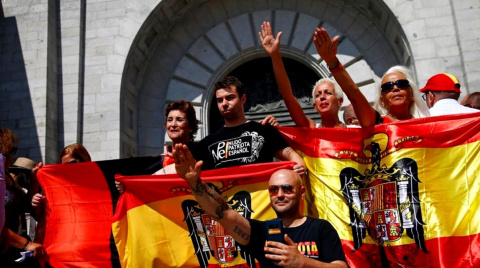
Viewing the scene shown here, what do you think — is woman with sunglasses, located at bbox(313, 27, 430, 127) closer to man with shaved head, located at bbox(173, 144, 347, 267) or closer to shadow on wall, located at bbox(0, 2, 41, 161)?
man with shaved head, located at bbox(173, 144, 347, 267)

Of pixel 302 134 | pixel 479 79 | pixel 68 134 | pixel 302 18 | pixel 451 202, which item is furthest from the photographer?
pixel 302 18

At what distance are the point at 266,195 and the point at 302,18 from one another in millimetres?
8664

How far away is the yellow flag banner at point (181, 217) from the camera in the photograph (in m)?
5.64

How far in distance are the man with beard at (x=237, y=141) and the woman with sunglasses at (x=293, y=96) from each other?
0.45 metres

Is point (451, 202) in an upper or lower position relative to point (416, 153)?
lower

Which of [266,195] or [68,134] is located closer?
[266,195]

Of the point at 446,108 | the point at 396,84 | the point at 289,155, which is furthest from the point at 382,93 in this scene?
the point at 289,155

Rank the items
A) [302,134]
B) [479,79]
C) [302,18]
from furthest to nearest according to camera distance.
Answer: [302,18]
[479,79]
[302,134]

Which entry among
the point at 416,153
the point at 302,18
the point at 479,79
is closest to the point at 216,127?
the point at 302,18

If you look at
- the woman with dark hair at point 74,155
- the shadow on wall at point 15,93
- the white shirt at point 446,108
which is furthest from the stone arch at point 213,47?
the white shirt at point 446,108

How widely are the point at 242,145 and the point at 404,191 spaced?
1.73 m

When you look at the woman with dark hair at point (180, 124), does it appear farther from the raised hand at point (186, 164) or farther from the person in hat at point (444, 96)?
the person in hat at point (444, 96)

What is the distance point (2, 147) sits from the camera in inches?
231

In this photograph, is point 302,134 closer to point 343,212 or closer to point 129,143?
point 343,212
